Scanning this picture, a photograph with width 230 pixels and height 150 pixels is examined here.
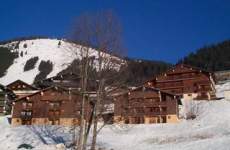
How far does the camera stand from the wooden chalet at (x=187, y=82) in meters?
75.1

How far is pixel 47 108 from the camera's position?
6191 cm

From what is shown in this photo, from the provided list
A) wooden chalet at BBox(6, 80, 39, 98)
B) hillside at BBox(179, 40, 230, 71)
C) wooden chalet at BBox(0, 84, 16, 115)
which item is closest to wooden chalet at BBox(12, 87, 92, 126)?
wooden chalet at BBox(0, 84, 16, 115)

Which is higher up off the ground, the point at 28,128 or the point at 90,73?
the point at 90,73

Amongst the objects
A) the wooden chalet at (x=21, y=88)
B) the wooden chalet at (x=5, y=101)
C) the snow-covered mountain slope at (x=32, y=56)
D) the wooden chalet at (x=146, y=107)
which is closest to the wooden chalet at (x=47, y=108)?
the wooden chalet at (x=146, y=107)

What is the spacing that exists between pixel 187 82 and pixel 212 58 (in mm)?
61704

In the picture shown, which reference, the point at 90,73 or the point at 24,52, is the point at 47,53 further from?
the point at 90,73

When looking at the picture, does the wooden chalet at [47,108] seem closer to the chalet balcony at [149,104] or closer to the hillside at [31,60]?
the chalet balcony at [149,104]

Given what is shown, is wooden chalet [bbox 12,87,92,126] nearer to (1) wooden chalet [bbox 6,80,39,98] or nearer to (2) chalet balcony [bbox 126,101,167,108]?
(2) chalet balcony [bbox 126,101,167,108]

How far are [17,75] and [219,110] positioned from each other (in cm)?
10494

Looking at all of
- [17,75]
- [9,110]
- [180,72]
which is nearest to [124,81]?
[9,110]

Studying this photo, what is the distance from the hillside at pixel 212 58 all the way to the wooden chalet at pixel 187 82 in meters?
47.4

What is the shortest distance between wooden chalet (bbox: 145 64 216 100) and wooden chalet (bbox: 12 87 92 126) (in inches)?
810

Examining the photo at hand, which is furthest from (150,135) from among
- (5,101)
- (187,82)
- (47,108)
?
(187,82)

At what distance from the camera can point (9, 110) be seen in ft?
235
